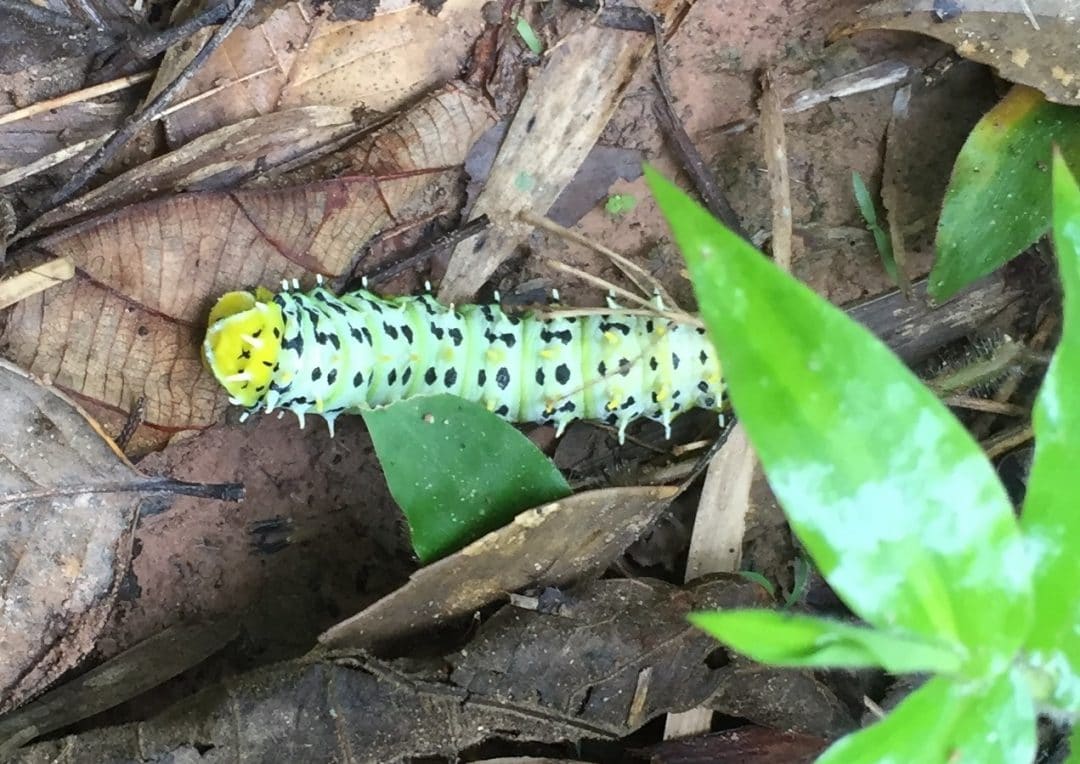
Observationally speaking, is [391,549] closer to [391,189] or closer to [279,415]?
[279,415]

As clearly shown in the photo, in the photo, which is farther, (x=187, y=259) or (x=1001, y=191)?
(x=1001, y=191)

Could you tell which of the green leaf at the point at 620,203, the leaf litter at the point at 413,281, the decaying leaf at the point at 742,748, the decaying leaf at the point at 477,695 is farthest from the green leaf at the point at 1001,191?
the decaying leaf at the point at 742,748

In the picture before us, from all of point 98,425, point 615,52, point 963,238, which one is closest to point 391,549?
point 98,425

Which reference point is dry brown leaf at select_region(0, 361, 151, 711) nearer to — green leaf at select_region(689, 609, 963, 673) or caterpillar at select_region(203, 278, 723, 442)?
caterpillar at select_region(203, 278, 723, 442)

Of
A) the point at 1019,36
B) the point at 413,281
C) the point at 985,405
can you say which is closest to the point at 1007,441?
the point at 985,405

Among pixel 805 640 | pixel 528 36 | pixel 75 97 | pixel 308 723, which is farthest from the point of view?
pixel 528 36

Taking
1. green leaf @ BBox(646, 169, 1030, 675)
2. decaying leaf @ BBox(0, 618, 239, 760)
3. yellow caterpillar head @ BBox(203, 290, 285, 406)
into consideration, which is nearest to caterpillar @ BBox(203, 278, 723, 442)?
yellow caterpillar head @ BBox(203, 290, 285, 406)

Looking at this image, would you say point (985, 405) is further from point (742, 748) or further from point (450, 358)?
point (450, 358)
